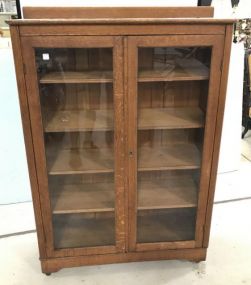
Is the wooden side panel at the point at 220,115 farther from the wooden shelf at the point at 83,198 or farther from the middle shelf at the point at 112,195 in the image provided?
the wooden shelf at the point at 83,198

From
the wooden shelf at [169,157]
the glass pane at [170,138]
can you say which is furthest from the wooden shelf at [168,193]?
the wooden shelf at [169,157]

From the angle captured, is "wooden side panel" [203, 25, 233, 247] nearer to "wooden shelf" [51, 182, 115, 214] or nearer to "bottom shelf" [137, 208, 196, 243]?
"bottom shelf" [137, 208, 196, 243]

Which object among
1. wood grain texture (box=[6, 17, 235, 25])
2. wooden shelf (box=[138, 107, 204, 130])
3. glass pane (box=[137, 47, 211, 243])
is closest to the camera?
wood grain texture (box=[6, 17, 235, 25])

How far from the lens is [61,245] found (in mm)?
1735

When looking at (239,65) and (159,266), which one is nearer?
(159,266)

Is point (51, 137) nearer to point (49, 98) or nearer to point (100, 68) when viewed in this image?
point (49, 98)

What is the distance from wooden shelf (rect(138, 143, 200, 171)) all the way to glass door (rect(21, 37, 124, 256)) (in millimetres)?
177

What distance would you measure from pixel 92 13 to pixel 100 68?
250mm

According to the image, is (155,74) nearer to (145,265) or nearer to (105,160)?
(105,160)

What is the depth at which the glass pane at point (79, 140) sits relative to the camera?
143 centimetres

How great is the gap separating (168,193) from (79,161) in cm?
57

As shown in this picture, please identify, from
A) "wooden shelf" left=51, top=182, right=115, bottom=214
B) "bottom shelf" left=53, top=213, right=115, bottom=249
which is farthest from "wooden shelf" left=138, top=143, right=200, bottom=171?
"bottom shelf" left=53, top=213, right=115, bottom=249

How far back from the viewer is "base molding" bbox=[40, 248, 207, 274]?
1.73 metres

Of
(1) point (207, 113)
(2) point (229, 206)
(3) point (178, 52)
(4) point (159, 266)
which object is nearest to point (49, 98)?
(3) point (178, 52)
